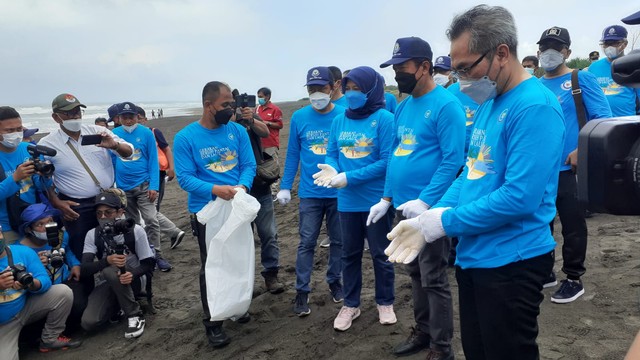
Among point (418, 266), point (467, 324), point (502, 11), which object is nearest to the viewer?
point (502, 11)

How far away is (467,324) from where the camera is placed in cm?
208

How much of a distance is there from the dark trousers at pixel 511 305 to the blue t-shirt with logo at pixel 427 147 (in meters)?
0.85

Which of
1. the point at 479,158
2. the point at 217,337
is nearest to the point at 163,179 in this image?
the point at 217,337

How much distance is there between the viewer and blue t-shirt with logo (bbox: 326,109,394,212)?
3406 millimetres

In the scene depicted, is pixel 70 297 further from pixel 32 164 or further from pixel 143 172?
pixel 143 172

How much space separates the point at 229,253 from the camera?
11.4ft

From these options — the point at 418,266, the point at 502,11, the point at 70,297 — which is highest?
the point at 502,11

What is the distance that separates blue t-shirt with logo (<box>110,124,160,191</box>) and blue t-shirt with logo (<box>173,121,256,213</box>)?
6.55 ft

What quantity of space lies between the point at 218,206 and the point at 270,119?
13.5ft

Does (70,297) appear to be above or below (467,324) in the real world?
below

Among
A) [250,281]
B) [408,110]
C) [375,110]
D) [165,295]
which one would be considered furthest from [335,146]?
[165,295]

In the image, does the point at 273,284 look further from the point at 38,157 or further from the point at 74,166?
the point at 38,157

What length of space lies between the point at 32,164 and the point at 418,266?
129 inches

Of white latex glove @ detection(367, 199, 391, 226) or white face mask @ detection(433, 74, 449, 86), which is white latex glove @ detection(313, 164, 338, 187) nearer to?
white latex glove @ detection(367, 199, 391, 226)
